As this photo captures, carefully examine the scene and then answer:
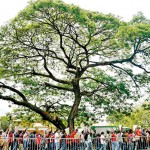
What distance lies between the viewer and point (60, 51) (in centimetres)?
2011

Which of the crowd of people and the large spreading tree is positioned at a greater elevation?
the large spreading tree

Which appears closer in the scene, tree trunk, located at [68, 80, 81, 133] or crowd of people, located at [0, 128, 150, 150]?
crowd of people, located at [0, 128, 150, 150]

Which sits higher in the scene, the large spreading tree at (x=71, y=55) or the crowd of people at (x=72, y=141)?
the large spreading tree at (x=71, y=55)

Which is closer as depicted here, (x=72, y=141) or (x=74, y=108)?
(x=72, y=141)

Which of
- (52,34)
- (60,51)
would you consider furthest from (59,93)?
(52,34)

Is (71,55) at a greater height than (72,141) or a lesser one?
greater

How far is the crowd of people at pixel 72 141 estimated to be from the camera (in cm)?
1366

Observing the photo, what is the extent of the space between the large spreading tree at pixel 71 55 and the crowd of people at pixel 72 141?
344cm

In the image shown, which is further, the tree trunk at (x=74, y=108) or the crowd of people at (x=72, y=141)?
the tree trunk at (x=74, y=108)

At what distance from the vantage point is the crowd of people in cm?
1366

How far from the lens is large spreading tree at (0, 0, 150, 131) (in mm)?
16703

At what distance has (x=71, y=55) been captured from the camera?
19.9 m

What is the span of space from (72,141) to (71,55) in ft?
24.8

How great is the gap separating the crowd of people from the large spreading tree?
3.44 m
